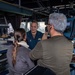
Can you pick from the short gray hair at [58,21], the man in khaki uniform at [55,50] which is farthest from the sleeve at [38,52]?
the short gray hair at [58,21]

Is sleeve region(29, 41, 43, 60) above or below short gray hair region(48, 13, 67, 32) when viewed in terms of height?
below

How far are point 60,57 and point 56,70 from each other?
0.12 m

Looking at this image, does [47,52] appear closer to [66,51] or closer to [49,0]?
[66,51]

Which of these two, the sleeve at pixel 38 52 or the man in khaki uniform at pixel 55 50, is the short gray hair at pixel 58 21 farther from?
the sleeve at pixel 38 52

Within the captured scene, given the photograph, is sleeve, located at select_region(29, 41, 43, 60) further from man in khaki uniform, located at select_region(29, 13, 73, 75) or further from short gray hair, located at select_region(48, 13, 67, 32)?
short gray hair, located at select_region(48, 13, 67, 32)

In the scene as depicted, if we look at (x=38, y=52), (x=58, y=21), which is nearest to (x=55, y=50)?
(x=38, y=52)

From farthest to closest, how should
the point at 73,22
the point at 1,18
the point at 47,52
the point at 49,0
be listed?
the point at 49,0, the point at 1,18, the point at 73,22, the point at 47,52

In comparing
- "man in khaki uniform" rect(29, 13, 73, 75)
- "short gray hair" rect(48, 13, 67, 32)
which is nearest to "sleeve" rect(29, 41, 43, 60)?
"man in khaki uniform" rect(29, 13, 73, 75)

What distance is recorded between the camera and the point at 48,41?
5.00 feet

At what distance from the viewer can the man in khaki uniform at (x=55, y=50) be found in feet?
4.97

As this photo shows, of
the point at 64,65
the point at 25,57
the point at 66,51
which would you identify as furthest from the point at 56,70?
the point at 25,57

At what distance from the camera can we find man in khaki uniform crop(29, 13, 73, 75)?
1516 mm

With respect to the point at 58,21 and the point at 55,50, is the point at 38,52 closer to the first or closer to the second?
the point at 55,50

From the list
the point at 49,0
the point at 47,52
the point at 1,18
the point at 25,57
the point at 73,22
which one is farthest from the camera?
the point at 49,0
